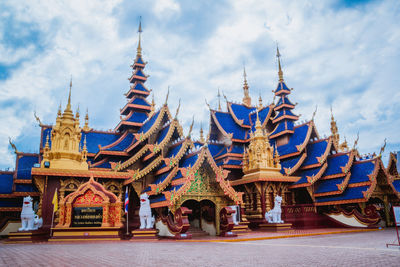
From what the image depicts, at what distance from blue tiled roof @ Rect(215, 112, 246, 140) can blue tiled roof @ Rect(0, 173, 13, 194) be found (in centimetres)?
1536

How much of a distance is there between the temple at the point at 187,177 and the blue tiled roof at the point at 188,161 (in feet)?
0.23

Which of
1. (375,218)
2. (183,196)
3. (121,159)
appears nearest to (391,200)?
(375,218)

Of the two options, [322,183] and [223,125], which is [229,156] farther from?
[322,183]

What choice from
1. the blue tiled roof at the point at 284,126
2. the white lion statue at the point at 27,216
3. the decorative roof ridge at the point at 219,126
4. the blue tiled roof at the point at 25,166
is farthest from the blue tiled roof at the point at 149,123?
the blue tiled roof at the point at 284,126

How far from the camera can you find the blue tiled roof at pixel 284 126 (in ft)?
81.2

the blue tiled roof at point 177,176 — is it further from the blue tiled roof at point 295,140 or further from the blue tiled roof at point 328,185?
the blue tiled roof at point 295,140

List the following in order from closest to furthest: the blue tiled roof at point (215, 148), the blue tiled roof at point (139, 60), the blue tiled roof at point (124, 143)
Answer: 1. the blue tiled roof at point (124, 143)
2. the blue tiled roof at point (215, 148)
3. the blue tiled roof at point (139, 60)

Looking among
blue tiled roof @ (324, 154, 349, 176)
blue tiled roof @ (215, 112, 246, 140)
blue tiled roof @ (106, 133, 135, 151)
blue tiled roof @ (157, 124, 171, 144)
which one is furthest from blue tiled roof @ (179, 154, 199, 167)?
blue tiled roof @ (324, 154, 349, 176)

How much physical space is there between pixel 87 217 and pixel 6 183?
9269mm

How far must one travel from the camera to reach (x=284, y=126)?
24953 mm

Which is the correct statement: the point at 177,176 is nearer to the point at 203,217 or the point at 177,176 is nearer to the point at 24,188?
the point at 203,217

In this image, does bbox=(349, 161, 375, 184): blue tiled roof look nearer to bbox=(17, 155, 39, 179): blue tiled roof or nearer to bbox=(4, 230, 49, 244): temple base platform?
bbox=(4, 230, 49, 244): temple base platform

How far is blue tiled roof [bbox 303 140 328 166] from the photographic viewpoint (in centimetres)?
2179

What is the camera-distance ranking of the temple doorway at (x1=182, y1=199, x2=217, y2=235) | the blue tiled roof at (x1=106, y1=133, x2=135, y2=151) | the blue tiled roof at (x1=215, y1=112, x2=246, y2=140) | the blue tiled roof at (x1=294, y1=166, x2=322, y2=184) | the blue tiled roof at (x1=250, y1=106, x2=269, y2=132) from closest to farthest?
the temple doorway at (x1=182, y1=199, x2=217, y2=235), the blue tiled roof at (x1=106, y1=133, x2=135, y2=151), the blue tiled roof at (x1=294, y1=166, x2=322, y2=184), the blue tiled roof at (x1=215, y1=112, x2=246, y2=140), the blue tiled roof at (x1=250, y1=106, x2=269, y2=132)
